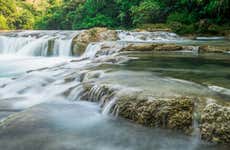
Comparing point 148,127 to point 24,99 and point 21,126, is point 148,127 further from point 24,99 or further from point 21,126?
point 24,99

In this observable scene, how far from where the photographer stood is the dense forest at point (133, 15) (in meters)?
19.0

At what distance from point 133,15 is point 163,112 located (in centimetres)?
2337

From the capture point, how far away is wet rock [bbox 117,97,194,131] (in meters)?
3.35

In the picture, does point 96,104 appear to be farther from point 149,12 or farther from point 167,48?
point 149,12

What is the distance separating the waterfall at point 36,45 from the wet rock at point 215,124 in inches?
404

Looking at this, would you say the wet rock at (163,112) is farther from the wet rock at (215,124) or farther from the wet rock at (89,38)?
the wet rock at (89,38)

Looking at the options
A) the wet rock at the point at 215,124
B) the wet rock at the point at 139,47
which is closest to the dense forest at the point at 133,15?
the wet rock at the point at 139,47

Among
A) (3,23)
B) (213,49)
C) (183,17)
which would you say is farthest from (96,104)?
(3,23)

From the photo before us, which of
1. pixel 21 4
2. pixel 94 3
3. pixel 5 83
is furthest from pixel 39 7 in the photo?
pixel 5 83

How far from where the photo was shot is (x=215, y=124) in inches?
123

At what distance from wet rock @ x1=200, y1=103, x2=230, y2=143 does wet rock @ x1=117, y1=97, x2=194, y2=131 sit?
0.18 metres

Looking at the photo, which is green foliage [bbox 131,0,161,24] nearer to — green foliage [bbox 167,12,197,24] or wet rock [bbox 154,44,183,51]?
green foliage [bbox 167,12,197,24]

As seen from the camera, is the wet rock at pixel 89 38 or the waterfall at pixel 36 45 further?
the waterfall at pixel 36 45

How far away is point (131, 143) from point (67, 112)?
1.41 m
